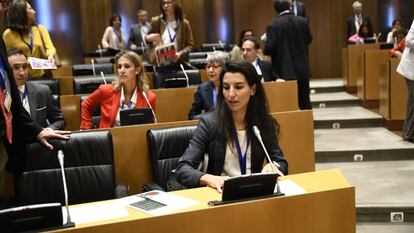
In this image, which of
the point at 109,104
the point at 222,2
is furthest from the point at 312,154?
the point at 222,2

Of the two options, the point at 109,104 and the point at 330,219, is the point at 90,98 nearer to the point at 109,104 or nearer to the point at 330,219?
the point at 109,104

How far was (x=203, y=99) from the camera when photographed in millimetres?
4121

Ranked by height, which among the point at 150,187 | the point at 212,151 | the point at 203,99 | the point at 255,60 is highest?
the point at 255,60

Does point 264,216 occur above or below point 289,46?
below

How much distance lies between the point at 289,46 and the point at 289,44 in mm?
20

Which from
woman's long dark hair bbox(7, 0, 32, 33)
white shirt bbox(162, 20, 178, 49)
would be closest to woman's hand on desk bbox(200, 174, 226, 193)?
woman's long dark hair bbox(7, 0, 32, 33)

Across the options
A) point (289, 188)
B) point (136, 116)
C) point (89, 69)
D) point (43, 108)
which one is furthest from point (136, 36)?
point (289, 188)

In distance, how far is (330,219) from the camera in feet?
6.57

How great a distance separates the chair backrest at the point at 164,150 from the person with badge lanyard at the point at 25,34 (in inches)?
79.2

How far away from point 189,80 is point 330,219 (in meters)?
3.52

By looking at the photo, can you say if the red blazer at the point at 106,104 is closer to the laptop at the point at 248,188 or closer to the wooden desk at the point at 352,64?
the laptop at the point at 248,188

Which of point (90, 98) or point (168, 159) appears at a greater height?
point (90, 98)

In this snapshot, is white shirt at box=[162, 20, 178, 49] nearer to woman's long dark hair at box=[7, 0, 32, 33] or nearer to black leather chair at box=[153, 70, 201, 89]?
black leather chair at box=[153, 70, 201, 89]

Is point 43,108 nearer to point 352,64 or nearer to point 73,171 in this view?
point 73,171
